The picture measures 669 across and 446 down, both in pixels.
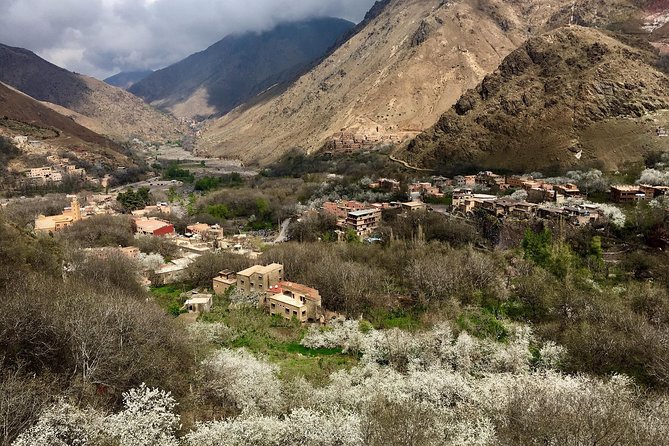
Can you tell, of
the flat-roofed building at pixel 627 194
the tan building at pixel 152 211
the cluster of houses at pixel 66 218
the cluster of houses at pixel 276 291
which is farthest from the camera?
the tan building at pixel 152 211

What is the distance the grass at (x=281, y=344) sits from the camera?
1945cm

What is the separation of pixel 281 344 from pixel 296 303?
3628 millimetres

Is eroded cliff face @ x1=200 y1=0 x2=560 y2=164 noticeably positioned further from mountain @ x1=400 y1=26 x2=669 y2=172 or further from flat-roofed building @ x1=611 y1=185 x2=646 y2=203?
flat-roofed building @ x1=611 y1=185 x2=646 y2=203

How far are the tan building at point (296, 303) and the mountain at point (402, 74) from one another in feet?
252

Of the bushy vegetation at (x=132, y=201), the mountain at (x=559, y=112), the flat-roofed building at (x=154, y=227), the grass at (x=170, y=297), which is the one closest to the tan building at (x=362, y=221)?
the flat-roofed building at (x=154, y=227)

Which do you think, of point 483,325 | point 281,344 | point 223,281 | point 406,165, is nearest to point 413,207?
point 223,281

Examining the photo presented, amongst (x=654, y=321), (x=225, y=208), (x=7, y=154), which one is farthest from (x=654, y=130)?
(x=7, y=154)

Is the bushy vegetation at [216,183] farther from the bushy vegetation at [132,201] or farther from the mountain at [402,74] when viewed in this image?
the mountain at [402,74]

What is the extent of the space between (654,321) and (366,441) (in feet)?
56.2

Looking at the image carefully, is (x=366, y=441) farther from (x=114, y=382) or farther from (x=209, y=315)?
(x=209, y=315)

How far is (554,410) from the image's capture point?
39.2ft

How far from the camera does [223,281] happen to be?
1182 inches

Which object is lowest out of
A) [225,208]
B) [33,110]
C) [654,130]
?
[225,208]

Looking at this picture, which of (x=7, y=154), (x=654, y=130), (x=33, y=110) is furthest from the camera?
(x=33, y=110)
